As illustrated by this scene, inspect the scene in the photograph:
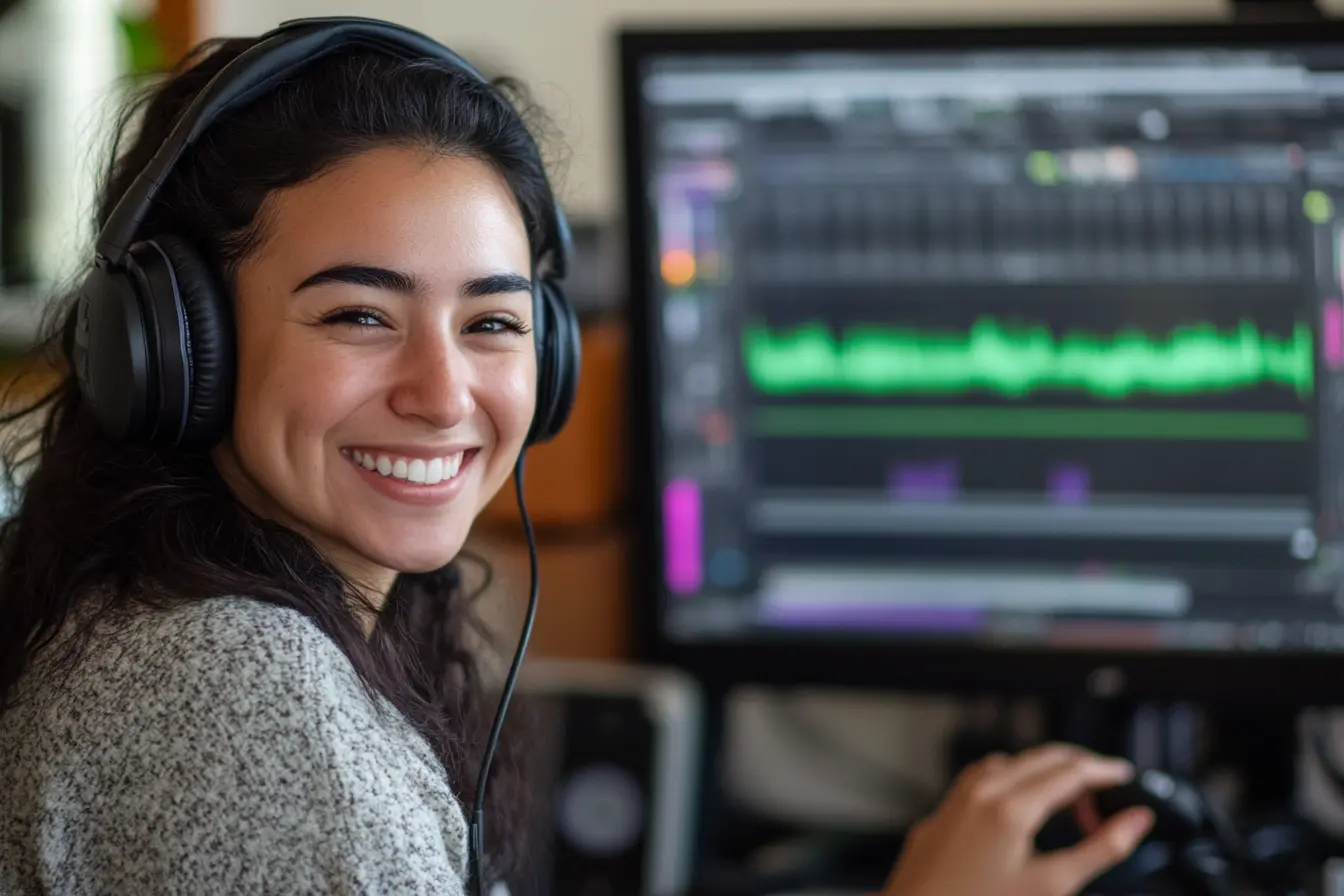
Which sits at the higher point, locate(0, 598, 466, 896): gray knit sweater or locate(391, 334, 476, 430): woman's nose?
locate(391, 334, 476, 430): woman's nose

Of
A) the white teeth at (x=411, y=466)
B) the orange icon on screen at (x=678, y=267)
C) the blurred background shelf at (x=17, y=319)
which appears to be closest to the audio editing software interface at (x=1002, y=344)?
the orange icon on screen at (x=678, y=267)

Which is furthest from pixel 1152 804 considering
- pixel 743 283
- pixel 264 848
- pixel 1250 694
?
pixel 264 848

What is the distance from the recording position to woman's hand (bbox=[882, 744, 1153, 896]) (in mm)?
849

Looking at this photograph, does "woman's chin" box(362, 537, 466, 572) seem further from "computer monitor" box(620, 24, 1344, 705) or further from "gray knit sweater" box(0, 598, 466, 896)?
"computer monitor" box(620, 24, 1344, 705)

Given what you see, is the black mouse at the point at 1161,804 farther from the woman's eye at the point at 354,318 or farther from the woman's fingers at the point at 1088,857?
the woman's eye at the point at 354,318

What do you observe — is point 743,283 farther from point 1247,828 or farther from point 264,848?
point 264,848

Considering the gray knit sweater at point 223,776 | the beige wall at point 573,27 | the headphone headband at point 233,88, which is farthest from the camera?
the beige wall at point 573,27

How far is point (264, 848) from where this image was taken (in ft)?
1.79

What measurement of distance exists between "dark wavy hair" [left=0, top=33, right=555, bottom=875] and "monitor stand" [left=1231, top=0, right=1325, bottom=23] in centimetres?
63

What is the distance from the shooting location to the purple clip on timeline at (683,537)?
3.86 feet

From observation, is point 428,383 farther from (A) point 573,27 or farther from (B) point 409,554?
(A) point 573,27

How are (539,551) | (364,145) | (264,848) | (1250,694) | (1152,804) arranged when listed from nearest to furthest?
(264,848)
(364,145)
(1152,804)
(1250,694)
(539,551)

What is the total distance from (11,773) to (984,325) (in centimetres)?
78

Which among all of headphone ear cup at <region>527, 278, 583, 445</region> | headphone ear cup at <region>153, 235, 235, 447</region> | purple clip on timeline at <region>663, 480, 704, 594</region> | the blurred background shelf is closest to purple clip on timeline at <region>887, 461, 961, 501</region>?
purple clip on timeline at <region>663, 480, 704, 594</region>
